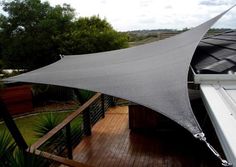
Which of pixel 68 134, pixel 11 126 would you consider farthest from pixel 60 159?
pixel 68 134

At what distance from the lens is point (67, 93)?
1612 cm

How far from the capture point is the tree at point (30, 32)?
53.6 ft

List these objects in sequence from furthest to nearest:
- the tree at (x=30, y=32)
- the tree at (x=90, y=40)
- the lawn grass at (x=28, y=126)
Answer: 1. the tree at (x=30, y=32)
2. the tree at (x=90, y=40)
3. the lawn grass at (x=28, y=126)

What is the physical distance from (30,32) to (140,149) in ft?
38.3

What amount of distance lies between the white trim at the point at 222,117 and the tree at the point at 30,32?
13.8 m

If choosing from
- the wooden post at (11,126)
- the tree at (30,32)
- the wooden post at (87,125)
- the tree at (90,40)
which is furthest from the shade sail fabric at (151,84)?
the tree at (30,32)

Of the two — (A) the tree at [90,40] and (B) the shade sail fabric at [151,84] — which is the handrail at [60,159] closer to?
(B) the shade sail fabric at [151,84]

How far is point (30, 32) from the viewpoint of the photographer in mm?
16578

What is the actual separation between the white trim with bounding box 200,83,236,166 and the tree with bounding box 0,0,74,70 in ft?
45.3

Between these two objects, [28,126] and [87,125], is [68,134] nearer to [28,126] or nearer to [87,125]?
[87,125]

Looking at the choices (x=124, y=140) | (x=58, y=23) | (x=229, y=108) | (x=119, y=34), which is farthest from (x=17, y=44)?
(x=229, y=108)

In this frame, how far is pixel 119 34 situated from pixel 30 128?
23.9 feet

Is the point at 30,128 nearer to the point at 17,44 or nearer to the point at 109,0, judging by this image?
the point at 17,44

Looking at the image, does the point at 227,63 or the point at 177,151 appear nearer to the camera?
the point at 227,63
